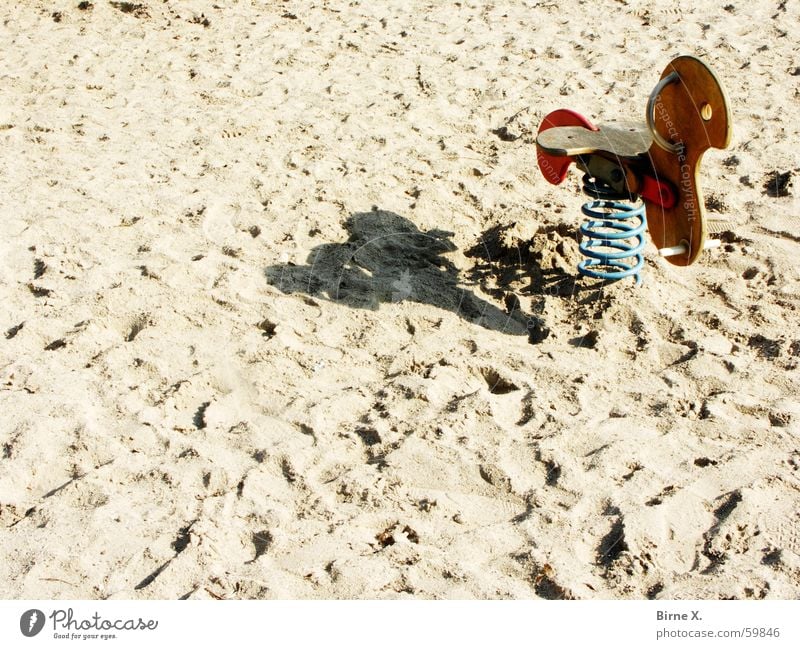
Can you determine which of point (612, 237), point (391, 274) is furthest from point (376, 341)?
point (612, 237)

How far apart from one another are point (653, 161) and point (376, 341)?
144 cm

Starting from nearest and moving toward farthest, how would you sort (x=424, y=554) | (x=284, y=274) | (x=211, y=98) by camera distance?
(x=424, y=554) → (x=284, y=274) → (x=211, y=98)

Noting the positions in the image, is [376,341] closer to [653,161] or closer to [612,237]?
[612,237]

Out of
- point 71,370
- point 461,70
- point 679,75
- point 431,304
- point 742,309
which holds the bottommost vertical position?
point 71,370

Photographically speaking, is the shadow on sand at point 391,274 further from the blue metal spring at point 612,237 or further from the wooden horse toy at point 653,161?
the wooden horse toy at point 653,161

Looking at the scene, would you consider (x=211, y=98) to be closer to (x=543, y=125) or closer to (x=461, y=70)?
(x=461, y=70)

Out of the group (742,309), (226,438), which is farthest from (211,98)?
(742,309)

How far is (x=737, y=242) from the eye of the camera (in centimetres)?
436

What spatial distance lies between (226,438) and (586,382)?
145 centimetres

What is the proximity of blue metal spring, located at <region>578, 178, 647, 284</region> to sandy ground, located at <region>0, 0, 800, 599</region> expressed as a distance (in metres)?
0.14

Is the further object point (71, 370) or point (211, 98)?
point (211, 98)

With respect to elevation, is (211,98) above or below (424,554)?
above

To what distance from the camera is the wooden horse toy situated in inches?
133

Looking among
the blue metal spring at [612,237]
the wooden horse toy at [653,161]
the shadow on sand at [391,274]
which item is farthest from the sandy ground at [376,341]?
the wooden horse toy at [653,161]
